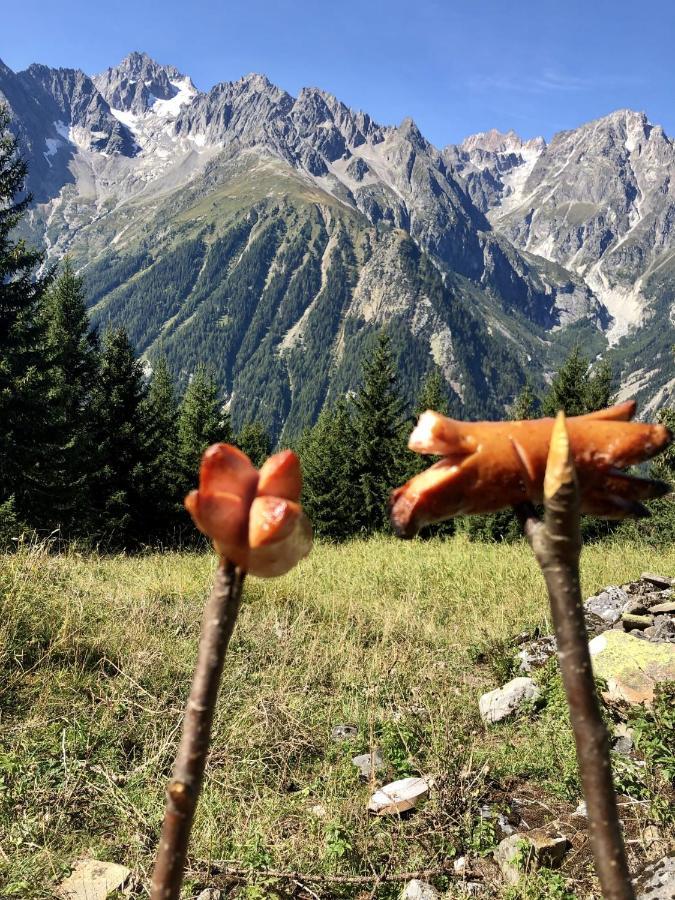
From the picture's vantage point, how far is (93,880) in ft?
8.50

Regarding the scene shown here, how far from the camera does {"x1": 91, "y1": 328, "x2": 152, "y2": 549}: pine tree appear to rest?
19.9 m

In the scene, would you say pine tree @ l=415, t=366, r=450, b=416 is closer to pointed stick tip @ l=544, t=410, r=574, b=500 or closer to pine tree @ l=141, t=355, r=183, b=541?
pine tree @ l=141, t=355, r=183, b=541

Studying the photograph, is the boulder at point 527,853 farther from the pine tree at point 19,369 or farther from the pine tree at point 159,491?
the pine tree at point 159,491

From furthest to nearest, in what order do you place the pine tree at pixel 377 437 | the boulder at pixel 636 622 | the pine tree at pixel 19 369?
1. the pine tree at pixel 377 437
2. the pine tree at pixel 19 369
3. the boulder at pixel 636 622

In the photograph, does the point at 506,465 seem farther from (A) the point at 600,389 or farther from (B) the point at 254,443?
(B) the point at 254,443

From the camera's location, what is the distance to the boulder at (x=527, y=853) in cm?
284

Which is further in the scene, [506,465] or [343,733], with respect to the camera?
[343,733]

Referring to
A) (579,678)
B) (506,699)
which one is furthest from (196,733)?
(506,699)

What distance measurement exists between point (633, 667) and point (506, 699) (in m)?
1.00

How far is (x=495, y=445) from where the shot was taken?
0.59 m

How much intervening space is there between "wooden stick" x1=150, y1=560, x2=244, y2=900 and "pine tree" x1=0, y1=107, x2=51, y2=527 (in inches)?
611

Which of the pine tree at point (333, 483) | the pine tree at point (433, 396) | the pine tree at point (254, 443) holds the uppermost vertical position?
the pine tree at point (433, 396)

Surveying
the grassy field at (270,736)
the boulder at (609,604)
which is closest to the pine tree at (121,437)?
the grassy field at (270,736)

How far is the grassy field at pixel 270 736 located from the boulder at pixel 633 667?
0.43 meters
